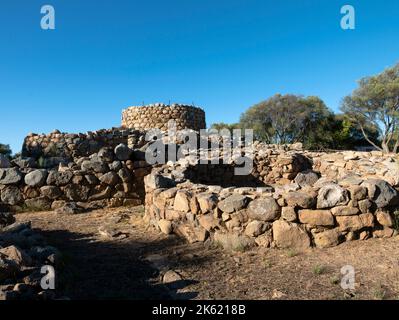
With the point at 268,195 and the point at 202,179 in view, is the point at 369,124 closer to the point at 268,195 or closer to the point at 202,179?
the point at 202,179

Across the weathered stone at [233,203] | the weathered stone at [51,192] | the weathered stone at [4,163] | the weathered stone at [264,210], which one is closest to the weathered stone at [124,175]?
the weathered stone at [51,192]

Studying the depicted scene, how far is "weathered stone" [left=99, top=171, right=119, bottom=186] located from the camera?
350 inches

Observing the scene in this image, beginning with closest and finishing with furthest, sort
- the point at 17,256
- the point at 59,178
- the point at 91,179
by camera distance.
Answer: the point at 17,256, the point at 59,178, the point at 91,179

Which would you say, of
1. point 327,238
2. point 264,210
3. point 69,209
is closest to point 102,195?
point 69,209

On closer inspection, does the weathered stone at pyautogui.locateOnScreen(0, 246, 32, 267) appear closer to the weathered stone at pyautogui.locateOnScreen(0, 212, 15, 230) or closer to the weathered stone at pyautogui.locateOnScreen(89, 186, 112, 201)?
the weathered stone at pyautogui.locateOnScreen(0, 212, 15, 230)

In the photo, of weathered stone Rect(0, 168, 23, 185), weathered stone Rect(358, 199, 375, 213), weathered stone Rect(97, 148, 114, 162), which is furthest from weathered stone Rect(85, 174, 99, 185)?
weathered stone Rect(358, 199, 375, 213)

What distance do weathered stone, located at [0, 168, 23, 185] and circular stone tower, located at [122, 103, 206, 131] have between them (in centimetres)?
1257

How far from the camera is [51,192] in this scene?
855cm

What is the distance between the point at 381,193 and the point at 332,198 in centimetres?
79

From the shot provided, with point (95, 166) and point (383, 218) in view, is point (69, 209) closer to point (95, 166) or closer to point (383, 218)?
point (95, 166)

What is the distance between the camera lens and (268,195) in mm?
5246

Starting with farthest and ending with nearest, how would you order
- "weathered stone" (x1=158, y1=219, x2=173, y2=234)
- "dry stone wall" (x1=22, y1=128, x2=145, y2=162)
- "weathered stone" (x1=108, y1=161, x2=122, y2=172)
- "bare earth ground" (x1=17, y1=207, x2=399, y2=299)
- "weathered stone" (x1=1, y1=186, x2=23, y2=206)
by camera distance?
"dry stone wall" (x1=22, y1=128, x2=145, y2=162) → "weathered stone" (x1=108, y1=161, x2=122, y2=172) → "weathered stone" (x1=1, y1=186, x2=23, y2=206) → "weathered stone" (x1=158, y1=219, x2=173, y2=234) → "bare earth ground" (x1=17, y1=207, x2=399, y2=299)

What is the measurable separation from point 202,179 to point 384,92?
21.7m
